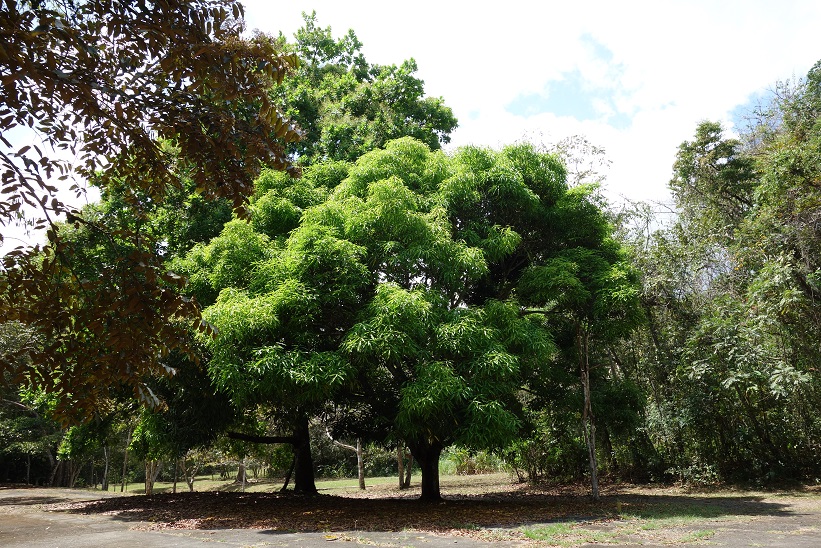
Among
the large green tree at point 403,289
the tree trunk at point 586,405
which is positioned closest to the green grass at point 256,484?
the tree trunk at point 586,405

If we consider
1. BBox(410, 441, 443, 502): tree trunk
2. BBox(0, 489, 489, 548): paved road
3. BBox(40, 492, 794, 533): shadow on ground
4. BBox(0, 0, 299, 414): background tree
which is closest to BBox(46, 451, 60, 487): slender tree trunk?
BBox(40, 492, 794, 533): shadow on ground

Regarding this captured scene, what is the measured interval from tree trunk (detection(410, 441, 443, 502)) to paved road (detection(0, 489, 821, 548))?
4.71 m

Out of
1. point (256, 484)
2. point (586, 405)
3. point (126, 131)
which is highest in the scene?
point (126, 131)

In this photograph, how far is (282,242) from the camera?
12008 millimetres

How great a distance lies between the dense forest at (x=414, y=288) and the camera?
3277 mm

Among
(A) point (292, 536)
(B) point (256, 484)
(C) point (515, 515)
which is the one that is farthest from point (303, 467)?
(B) point (256, 484)

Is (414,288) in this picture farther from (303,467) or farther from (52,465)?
(52,465)

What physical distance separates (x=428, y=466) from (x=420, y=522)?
3878 mm

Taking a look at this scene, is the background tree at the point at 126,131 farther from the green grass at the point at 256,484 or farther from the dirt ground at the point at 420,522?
the green grass at the point at 256,484

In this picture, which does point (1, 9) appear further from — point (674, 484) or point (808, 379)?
point (674, 484)

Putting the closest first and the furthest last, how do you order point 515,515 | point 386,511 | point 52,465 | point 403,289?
point 515,515
point 403,289
point 386,511
point 52,465

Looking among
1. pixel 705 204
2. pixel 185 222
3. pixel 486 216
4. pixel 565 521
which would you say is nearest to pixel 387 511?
pixel 565 521

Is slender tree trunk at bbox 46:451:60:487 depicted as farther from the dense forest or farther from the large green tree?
the large green tree

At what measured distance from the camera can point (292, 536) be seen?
8312 millimetres
